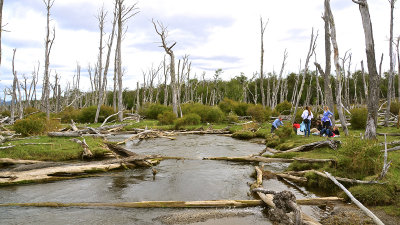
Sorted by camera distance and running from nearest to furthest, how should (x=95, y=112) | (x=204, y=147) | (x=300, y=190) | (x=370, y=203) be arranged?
(x=370, y=203) → (x=300, y=190) → (x=204, y=147) → (x=95, y=112)

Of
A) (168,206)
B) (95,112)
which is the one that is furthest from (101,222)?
(95,112)

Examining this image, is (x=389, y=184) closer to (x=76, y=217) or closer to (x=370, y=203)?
(x=370, y=203)

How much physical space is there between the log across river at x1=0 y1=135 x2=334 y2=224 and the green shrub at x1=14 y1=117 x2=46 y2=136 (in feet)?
26.3

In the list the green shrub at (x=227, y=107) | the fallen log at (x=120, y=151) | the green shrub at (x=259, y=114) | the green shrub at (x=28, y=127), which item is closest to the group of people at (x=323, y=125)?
the fallen log at (x=120, y=151)

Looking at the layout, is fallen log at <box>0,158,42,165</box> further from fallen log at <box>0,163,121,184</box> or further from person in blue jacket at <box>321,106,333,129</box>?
person in blue jacket at <box>321,106,333,129</box>

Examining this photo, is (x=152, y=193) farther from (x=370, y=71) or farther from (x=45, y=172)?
(x=370, y=71)

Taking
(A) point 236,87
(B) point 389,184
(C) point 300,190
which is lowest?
(C) point 300,190

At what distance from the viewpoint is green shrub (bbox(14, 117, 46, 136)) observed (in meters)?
15.5

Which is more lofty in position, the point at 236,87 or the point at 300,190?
the point at 236,87

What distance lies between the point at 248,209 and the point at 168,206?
1870mm

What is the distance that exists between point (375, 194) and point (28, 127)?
15949 mm

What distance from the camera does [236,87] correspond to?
65062 millimetres

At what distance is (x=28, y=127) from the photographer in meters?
15.8

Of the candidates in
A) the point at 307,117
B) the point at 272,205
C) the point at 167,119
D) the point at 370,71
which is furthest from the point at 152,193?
the point at 167,119
